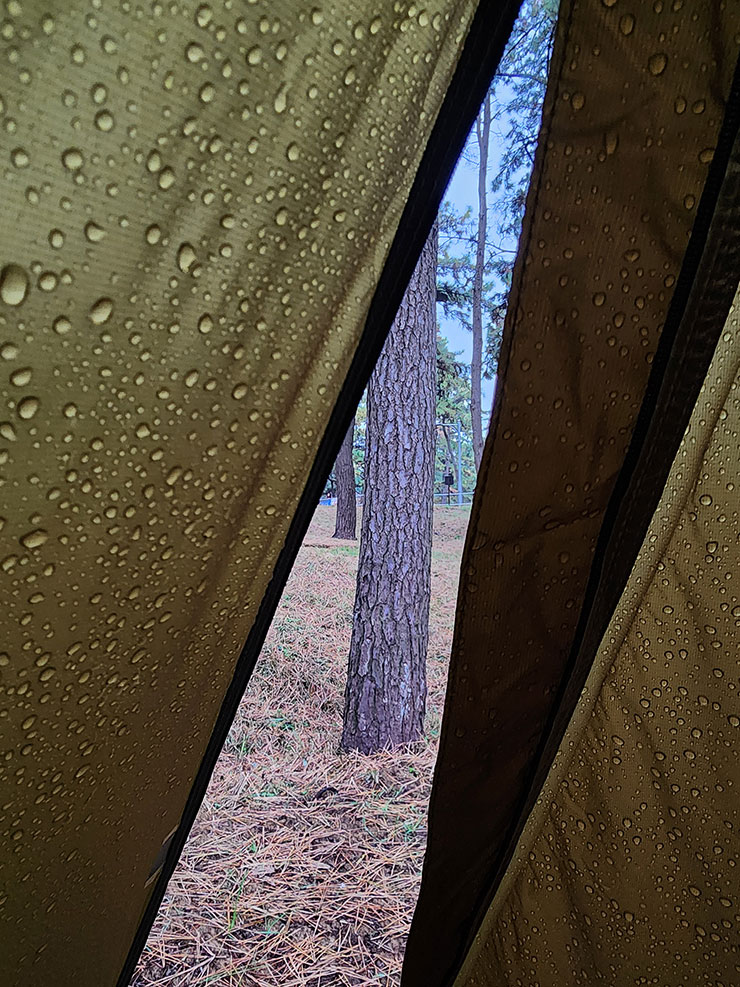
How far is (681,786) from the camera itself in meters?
0.80

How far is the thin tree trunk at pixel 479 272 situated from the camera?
4312 millimetres

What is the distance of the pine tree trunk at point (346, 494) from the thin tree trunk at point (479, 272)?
1294 mm

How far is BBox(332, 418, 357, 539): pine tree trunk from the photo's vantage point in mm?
6125

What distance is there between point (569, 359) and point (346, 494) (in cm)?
571

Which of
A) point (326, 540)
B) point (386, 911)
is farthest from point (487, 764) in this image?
point (326, 540)

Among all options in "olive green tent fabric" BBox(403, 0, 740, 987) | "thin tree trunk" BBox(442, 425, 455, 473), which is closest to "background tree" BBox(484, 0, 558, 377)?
"olive green tent fabric" BBox(403, 0, 740, 987)

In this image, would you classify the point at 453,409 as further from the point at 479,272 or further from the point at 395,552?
the point at 395,552

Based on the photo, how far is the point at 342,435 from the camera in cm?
60

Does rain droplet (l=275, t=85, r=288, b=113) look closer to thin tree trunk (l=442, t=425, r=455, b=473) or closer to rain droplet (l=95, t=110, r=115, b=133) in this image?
rain droplet (l=95, t=110, r=115, b=133)

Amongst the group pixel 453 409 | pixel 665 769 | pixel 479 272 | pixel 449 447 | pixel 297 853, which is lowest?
pixel 297 853

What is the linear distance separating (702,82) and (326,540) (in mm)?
6076

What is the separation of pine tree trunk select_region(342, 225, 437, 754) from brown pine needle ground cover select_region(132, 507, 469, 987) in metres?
0.23

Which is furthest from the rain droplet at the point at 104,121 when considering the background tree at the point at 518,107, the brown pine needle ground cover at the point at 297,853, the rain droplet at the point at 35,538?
the background tree at the point at 518,107

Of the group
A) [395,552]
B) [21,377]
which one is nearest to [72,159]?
[21,377]
